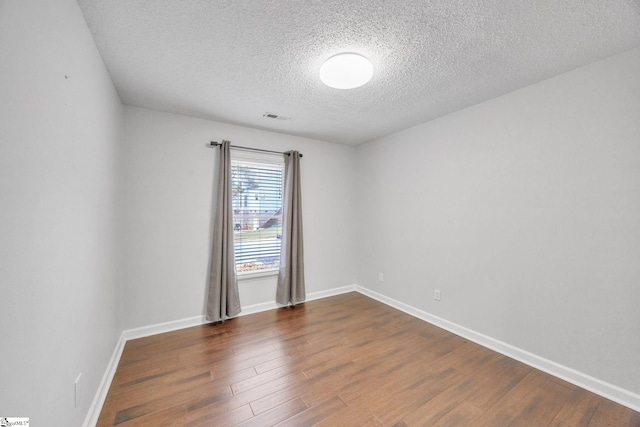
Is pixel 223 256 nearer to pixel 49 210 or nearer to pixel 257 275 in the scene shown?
pixel 257 275

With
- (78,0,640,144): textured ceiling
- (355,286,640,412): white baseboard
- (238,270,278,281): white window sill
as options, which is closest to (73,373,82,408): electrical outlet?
(238,270,278,281): white window sill

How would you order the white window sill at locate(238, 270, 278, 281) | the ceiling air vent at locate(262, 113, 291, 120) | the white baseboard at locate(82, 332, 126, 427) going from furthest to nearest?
the white window sill at locate(238, 270, 278, 281)
the ceiling air vent at locate(262, 113, 291, 120)
the white baseboard at locate(82, 332, 126, 427)

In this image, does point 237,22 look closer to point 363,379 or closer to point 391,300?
point 363,379

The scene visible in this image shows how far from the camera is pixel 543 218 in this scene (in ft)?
7.13

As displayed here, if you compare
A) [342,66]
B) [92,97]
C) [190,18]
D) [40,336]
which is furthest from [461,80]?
[40,336]

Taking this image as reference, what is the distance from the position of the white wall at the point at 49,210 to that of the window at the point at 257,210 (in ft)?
5.25

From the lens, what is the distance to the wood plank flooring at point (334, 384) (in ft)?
5.38

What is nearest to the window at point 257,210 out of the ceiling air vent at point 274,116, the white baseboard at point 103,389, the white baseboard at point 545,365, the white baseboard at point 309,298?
the white baseboard at point 309,298

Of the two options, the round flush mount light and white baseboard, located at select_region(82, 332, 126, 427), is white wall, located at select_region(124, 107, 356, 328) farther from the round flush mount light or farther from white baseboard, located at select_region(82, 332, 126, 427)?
the round flush mount light

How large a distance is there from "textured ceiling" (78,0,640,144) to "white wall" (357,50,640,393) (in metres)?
0.31

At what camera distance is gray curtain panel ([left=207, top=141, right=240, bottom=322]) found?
3.01m

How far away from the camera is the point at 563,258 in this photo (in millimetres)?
2066

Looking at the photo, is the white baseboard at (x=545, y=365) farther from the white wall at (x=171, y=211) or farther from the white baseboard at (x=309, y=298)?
the white wall at (x=171, y=211)

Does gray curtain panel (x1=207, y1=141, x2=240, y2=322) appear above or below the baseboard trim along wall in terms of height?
above
